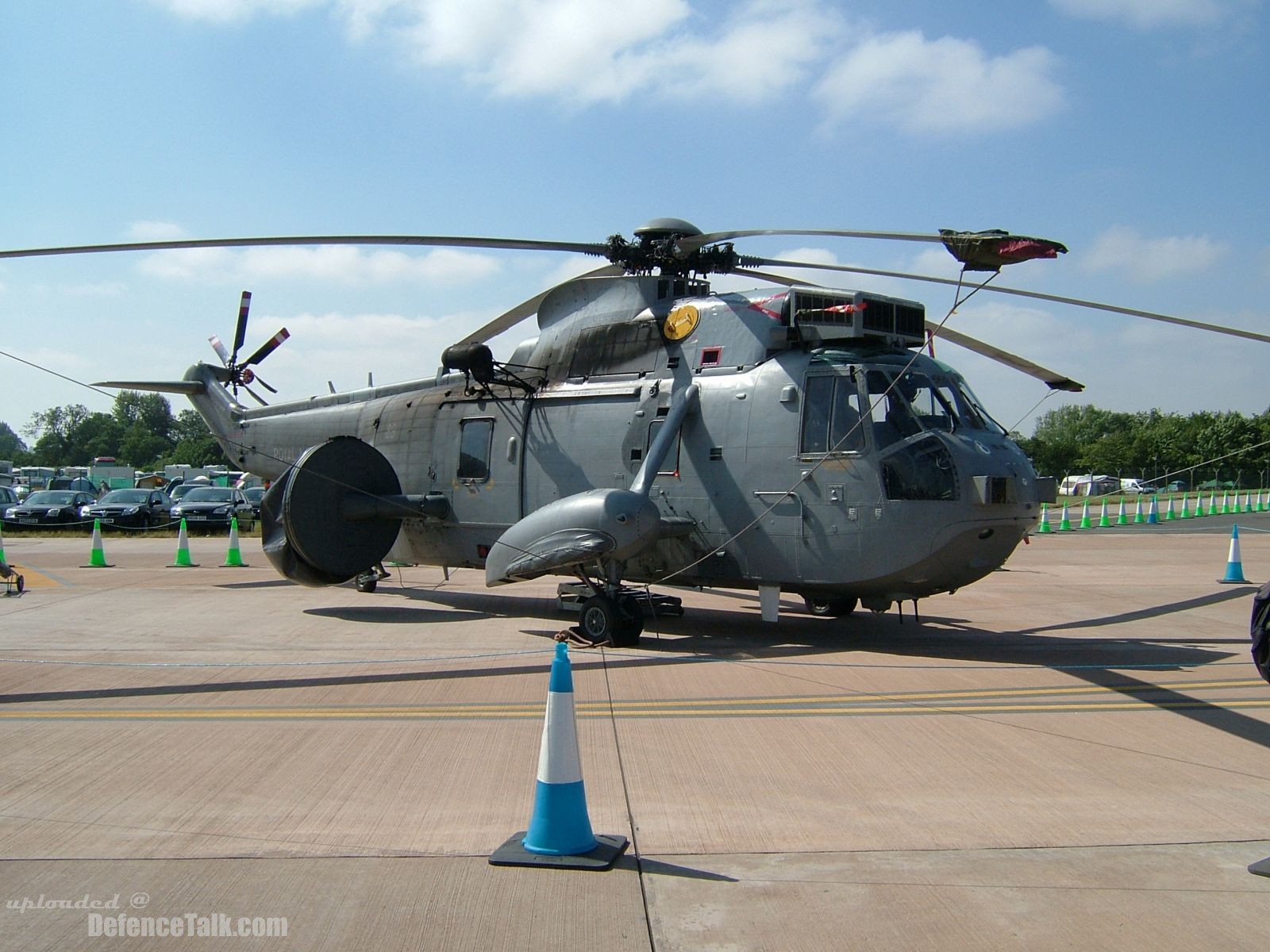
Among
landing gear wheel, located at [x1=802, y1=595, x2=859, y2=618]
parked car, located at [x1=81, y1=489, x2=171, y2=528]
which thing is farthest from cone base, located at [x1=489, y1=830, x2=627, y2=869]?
parked car, located at [x1=81, y1=489, x2=171, y2=528]

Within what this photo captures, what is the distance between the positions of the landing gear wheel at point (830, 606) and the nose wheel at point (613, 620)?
6.38 ft

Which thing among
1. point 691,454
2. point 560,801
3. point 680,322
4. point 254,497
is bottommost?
point 560,801

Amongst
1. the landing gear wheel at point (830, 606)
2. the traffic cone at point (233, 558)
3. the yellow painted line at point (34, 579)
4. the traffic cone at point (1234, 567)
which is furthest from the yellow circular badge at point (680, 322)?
the traffic cone at point (233, 558)

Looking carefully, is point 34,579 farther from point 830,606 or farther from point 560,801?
point 560,801

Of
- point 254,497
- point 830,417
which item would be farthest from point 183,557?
point 254,497

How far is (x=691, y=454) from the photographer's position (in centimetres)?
1095

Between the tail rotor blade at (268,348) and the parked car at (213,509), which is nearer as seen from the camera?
→ the tail rotor blade at (268,348)

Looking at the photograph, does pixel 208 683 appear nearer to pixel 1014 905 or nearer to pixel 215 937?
pixel 215 937

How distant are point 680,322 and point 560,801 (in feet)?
25.0

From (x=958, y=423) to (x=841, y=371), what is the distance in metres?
1.24

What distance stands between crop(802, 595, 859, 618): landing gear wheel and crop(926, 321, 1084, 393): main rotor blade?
293 cm

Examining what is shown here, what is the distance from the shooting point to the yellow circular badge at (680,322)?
1125cm

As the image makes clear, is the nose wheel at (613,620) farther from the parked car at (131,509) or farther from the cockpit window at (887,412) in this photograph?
the parked car at (131,509)

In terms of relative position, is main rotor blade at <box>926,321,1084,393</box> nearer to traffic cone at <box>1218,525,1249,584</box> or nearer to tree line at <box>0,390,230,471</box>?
traffic cone at <box>1218,525,1249,584</box>
